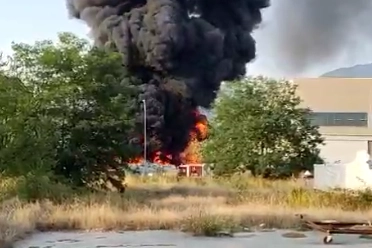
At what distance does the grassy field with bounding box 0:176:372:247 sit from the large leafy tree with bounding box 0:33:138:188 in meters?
1.34

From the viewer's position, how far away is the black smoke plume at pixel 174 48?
4038 cm

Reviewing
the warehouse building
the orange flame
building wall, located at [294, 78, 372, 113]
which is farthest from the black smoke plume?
building wall, located at [294, 78, 372, 113]

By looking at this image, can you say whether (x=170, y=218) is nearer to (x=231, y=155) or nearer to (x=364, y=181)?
(x=364, y=181)

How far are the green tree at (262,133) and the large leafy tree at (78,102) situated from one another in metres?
12.1

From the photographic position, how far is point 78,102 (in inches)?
790

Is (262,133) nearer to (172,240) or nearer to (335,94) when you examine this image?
(172,240)

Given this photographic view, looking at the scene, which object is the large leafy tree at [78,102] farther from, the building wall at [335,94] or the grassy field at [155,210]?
the building wall at [335,94]

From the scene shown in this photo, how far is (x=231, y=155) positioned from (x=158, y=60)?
10.4 meters

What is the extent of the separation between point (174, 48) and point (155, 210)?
2596cm

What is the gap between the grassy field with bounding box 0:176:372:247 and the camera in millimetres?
13250

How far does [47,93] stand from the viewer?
62.3 feet

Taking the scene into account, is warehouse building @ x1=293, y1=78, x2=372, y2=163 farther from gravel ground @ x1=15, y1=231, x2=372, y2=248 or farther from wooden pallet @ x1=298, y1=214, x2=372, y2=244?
gravel ground @ x1=15, y1=231, x2=372, y2=248

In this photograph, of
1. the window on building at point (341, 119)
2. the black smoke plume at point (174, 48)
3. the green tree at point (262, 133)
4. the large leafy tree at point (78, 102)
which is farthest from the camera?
the window on building at point (341, 119)

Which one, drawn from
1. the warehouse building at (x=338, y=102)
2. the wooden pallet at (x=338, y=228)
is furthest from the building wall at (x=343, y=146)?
the wooden pallet at (x=338, y=228)
